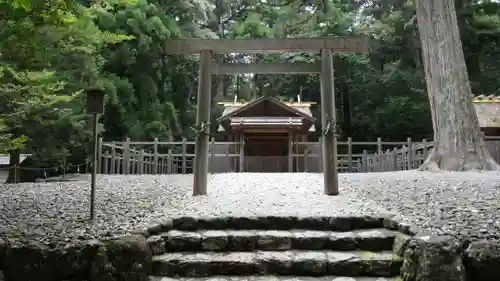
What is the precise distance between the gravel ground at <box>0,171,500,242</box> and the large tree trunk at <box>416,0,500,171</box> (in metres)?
1.99

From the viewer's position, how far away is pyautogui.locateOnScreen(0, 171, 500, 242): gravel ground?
4.04 metres

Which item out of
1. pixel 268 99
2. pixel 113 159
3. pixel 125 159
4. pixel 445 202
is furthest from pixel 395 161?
pixel 113 159

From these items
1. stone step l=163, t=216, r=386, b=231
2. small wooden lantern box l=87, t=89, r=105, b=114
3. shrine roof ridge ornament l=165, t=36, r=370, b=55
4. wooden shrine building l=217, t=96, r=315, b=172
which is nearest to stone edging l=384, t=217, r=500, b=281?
stone step l=163, t=216, r=386, b=231

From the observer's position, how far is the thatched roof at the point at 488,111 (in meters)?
14.6

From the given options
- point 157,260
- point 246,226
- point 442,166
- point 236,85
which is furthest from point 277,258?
point 236,85

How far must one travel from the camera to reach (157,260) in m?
3.69

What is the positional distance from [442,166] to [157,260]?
25.2 ft

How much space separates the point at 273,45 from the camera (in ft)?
21.4

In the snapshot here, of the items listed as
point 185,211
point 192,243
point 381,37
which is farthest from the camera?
point 381,37

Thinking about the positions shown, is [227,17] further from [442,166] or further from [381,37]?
[442,166]

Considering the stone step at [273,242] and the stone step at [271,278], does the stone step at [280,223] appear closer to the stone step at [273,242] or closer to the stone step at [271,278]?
the stone step at [273,242]

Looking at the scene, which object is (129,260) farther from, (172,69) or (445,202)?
(172,69)

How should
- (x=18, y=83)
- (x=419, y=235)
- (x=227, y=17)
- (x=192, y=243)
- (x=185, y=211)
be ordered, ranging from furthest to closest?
1. (x=227, y=17)
2. (x=18, y=83)
3. (x=185, y=211)
4. (x=192, y=243)
5. (x=419, y=235)

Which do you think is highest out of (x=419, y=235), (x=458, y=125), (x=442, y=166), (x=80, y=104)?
(x=80, y=104)
